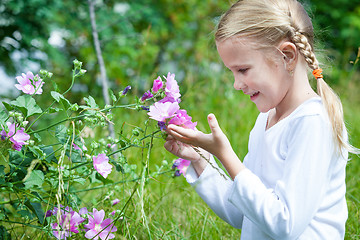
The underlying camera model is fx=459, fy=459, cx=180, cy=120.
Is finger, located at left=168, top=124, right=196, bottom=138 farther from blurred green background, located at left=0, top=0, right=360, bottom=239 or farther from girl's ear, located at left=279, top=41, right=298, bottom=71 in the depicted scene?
blurred green background, located at left=0, top=0, right=360, bottom=239

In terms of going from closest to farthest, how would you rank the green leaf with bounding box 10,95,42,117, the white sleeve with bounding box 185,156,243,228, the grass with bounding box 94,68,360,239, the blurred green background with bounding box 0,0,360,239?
the green leaf with bounding box 10,95,42,117 → the white sleeve with bounding box 185,156,243,228 → the grass with bounding box 94,68,360,239 → the blurred green background with bounding box 0,0,360,239

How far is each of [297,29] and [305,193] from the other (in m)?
0.50

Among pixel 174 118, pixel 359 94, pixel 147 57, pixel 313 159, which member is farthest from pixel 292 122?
pixel 359 94

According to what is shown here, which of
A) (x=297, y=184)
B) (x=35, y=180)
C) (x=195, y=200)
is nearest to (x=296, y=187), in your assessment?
(x=297, y=184)

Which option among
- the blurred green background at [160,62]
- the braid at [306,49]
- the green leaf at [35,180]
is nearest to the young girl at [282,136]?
the braid at [306,49]

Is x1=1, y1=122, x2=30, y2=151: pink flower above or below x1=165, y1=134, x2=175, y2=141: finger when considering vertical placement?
above

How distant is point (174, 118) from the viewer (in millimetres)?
1270

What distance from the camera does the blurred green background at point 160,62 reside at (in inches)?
76.3

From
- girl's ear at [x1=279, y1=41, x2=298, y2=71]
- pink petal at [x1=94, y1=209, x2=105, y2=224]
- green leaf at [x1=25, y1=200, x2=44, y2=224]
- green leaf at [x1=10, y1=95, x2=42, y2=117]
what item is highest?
green leaf at [x1=10, y1=95, x2=42, y2=117]

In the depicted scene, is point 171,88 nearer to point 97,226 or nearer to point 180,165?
point 180,165

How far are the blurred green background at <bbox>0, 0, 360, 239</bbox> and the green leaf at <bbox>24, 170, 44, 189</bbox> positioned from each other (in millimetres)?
450

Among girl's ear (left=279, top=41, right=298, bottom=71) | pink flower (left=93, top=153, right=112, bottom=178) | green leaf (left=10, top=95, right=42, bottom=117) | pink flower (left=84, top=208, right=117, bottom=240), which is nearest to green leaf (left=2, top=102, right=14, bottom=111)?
green leaf (left=10, top=95, right=42, bottom=117)

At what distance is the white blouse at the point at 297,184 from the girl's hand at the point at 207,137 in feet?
0.31

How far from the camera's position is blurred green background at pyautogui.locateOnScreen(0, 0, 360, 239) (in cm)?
194
